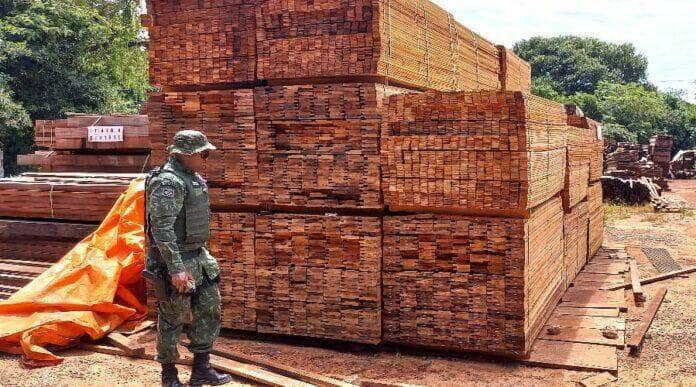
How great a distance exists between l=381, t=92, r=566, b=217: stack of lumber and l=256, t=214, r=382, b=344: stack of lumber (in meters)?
0.51

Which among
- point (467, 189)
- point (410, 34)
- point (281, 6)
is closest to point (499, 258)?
point (467, 189)

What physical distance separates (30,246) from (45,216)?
460mm

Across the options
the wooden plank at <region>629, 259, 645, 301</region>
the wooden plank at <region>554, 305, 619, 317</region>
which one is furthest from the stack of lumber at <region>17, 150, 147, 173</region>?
the wooden plank at <region>629, 259, 645, 301</region>

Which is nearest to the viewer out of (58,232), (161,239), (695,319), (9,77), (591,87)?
(161,239)

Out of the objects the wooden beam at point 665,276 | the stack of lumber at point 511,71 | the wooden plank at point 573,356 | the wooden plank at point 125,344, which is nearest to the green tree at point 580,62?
the stack of lumber at point 511,71

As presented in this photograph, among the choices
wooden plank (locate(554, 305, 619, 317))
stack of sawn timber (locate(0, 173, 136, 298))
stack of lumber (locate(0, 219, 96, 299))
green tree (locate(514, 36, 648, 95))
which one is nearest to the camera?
wooden plank (locate(554, 305, 619, 317))

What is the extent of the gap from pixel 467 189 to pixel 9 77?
1797 centimetres

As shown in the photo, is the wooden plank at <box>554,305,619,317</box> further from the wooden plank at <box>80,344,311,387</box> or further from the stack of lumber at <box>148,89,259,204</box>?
the stack of lumber at <box>148,89,259,204</box>

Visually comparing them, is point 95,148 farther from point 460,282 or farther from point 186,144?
point 460,282

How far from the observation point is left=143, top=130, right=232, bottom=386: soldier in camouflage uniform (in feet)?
16.6

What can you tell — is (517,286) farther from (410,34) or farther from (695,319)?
(695,319)

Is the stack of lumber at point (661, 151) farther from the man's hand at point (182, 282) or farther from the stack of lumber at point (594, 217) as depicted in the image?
the man's hand at point (182, 282)

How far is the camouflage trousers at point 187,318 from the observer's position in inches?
207

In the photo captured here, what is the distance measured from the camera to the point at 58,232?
8.26m
